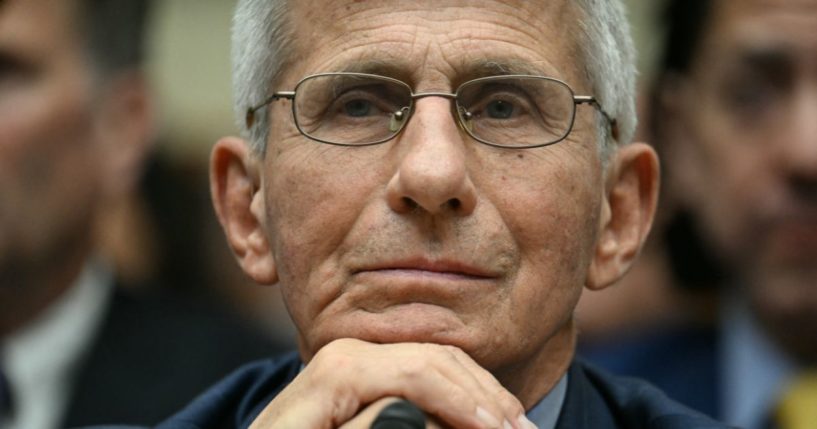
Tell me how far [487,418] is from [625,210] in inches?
34.7

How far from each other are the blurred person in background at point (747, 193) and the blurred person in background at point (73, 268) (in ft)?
5.44

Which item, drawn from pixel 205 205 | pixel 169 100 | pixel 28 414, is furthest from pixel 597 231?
pixel 169 100

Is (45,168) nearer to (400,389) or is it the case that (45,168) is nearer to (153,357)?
(153,357)

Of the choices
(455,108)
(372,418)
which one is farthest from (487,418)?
(455,108)

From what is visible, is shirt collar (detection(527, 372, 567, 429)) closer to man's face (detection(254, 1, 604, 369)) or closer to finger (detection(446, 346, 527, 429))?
man's face (detection(254, 1, 604, 369))

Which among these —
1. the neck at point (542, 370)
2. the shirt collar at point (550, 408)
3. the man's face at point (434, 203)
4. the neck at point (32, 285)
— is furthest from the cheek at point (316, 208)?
the neck at point (32, 285)

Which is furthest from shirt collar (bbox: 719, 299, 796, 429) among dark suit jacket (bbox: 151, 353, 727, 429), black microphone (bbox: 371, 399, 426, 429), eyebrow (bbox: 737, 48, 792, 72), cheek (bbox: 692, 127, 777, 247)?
black microphone (bbox: 371, 399, 426, 429)

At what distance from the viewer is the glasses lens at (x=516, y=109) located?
3693 mm

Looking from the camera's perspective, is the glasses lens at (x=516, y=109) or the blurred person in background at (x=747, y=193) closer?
the glasses lens at (x=516, y=109)

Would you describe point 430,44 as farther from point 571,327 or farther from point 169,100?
point 169,100

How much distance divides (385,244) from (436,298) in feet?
0.52

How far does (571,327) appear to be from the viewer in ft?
13.1

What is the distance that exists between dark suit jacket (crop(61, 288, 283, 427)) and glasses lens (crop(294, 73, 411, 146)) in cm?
227

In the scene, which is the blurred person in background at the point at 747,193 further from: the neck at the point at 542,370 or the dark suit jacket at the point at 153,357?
the neck at the point at 542,370
